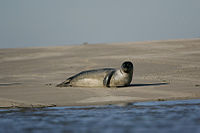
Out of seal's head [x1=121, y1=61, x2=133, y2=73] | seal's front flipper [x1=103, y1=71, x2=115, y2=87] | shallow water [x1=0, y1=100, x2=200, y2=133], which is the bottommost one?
shallow water [x1=0, y1=100, x2=200, y2=133]

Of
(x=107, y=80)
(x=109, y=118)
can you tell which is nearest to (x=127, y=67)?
(x=107, y=80)

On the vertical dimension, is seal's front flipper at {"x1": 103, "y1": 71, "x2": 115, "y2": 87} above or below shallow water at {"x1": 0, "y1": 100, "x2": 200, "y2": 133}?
above

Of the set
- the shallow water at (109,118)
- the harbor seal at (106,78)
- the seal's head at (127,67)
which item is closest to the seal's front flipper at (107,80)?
the harbor seal at (106,78)

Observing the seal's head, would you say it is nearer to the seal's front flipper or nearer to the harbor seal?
the harbor seal

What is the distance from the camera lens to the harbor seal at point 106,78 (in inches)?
364

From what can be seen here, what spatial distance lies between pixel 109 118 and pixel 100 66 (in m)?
9.19

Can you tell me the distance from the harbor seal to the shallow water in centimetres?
225

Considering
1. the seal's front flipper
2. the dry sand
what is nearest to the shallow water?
the dry sand

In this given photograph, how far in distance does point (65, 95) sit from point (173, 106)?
2.36 m

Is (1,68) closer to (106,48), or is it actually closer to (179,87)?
(106,48)

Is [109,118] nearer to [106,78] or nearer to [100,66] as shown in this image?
[106,78]

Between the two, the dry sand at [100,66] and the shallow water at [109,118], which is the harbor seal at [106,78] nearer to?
the dry sand at [100,66]

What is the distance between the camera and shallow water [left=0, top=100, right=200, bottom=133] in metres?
4.86

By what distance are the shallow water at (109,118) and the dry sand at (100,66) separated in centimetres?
68
